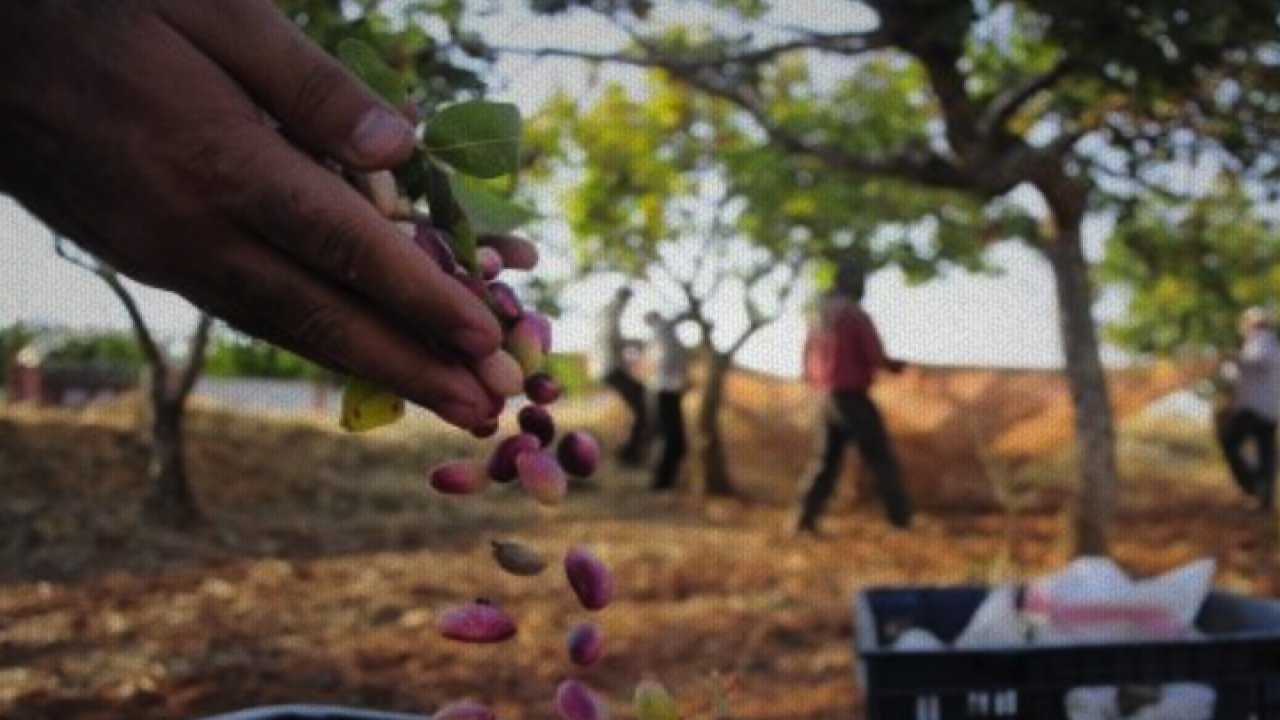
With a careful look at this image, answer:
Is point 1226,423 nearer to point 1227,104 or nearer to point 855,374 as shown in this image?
point 855,374

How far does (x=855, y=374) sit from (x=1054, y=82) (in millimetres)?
2664

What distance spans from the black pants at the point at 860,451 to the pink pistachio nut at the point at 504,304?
7.43 m

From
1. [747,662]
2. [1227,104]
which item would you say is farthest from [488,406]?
[1227,104]

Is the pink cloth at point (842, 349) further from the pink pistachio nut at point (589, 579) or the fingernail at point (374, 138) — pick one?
the fingernail at point (374, 138)

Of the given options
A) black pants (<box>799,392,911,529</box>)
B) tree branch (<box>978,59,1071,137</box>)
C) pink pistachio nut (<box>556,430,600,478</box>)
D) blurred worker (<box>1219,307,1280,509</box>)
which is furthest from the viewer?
blurred worker (<box>1219,307,1280,509</box>)

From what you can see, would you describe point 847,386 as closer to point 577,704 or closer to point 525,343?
point 577,704

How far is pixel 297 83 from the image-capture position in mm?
905

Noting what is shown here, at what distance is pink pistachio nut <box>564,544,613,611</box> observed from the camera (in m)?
1.32

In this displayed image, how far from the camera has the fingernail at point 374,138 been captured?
0.92 meters

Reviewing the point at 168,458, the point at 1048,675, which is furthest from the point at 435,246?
the point at 168,458

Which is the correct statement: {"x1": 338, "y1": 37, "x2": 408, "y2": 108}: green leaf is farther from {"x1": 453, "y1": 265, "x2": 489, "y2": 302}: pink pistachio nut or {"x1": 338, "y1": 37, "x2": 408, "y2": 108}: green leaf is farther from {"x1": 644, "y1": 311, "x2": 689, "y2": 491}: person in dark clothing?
{"x1": 644, "y1": 311, "x2": 689, "y2": 491}: person in dark clothing

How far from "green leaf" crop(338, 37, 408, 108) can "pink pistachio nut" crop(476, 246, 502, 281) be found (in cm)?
14

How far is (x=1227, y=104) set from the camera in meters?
6.48

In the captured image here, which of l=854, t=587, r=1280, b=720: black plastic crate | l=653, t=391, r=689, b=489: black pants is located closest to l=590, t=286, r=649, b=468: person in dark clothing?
l=653, t=391, r=689, b=489: black pants
